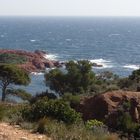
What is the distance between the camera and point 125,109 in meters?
22.0

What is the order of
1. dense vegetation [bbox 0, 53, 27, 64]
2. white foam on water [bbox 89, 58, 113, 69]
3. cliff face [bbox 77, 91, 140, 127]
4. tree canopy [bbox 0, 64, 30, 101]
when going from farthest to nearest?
dense vegetation [bbox 0, 53, 27, 64] → white foam on water [bbox 89, 58, 113, 69] → tree canopy [bbox 0, 64, 30, 101] → cliff face [bbox 77, 91, 140, 127]

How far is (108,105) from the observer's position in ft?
75.9

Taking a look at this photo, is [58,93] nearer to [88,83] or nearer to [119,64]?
[88,83]

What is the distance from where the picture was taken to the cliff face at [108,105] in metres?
22.1

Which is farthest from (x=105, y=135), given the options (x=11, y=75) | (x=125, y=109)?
(x=11, y=75)

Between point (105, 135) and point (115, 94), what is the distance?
1275cm

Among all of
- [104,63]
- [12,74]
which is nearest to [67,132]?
[12,74]

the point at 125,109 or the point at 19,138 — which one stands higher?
the point at 19,138

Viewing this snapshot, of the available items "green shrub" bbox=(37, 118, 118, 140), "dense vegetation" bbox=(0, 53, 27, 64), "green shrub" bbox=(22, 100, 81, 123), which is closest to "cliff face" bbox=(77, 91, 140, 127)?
"green shrub" bbox=(22, 100, 81, 123)

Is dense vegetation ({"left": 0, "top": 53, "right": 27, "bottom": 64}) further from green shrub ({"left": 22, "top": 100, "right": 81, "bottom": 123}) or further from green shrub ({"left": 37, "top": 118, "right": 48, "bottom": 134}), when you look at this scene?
Result: green shrub ({"left": 37, "top": 118, "right": 48, "bottom": 134})

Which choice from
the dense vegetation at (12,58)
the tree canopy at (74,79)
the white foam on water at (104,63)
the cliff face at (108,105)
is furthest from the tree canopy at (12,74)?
the dense vegetation at (12,58)

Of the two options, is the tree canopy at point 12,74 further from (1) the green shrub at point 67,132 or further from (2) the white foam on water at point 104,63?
(2) the white foam on water at point 104,63

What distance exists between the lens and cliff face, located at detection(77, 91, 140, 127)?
22.1m

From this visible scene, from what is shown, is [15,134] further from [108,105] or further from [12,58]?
[12,58]
